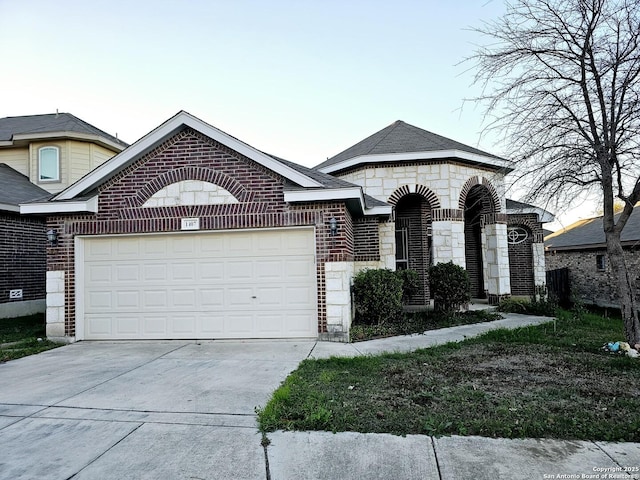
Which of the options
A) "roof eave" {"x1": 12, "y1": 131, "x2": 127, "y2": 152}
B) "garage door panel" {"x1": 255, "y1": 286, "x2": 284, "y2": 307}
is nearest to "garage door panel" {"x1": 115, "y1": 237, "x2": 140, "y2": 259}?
"garage door panel" {"x1": 255, "y1": 286, "x2": 284, "y2": 307}

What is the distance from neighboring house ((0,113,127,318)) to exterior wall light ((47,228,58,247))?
4.24 metres

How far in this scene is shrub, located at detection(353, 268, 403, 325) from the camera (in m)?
9.19

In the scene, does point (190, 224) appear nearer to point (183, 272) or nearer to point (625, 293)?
point (183, 272)

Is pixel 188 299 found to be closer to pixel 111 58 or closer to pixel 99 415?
pixel 99 415

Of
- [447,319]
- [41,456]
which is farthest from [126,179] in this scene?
[447,319]

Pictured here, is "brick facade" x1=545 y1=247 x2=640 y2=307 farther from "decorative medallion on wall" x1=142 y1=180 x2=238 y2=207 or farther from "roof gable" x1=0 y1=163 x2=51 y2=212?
"roof gable" x1=0 y1=163 x2=51 y2=212

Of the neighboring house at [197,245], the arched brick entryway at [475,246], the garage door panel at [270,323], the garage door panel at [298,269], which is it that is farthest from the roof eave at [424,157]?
the garage door panel at [270,323]

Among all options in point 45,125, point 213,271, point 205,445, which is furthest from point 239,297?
point 45,125

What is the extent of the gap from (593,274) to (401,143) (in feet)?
45.0

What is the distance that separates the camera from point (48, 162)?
16141mm

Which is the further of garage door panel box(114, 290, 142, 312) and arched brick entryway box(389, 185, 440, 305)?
arched brick entryway box(389, 185, 440, 305)

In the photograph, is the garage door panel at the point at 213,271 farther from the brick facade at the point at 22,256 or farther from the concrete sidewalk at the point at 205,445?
the brick facade at the point at 22,256

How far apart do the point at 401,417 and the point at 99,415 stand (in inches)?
129

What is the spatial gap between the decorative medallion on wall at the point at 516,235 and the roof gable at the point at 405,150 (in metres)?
3.76
